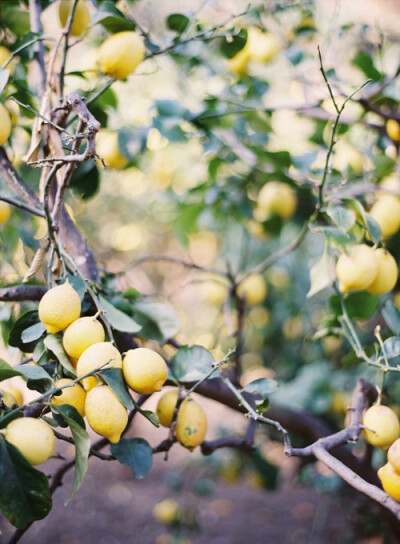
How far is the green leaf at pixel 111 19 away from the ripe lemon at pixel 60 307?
14.0 inches

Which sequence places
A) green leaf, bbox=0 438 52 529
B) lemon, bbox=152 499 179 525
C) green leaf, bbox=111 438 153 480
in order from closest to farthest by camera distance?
green leaf, bbox=0 438 52 529, green leaf, bbox=111 438 153 480, lemon, bbox=152 499 179 525

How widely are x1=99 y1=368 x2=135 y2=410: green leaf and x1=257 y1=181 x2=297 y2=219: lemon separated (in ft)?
2.31

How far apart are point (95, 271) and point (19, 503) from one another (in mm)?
308

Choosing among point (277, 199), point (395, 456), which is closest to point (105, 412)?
point (395, 456)

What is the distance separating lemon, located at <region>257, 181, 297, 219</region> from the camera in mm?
1108

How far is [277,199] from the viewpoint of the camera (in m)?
1.11

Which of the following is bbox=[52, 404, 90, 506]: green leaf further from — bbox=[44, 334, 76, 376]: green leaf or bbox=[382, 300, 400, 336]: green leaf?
bbox=[382, 300, 400, 336]: green leaf

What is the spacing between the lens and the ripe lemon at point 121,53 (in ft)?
2.17

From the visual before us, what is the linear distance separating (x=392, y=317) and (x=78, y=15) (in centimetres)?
59

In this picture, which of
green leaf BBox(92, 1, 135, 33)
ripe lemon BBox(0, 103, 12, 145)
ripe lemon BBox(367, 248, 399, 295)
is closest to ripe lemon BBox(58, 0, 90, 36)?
green leaf BBox(92, 1, 135, 33)

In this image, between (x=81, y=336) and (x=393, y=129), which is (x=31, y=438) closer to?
(x=81, y=336)

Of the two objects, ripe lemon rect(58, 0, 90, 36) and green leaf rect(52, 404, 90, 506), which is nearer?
green leaf rect(52, 404, 90, 506)

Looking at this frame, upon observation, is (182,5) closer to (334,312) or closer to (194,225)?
(194,225)

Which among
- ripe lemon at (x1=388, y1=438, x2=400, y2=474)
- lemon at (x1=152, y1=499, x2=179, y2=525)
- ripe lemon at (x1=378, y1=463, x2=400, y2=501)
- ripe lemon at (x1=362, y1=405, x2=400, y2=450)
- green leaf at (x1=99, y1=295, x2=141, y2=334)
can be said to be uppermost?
green leaf at (x1=99, y1=295, x2=141, y2=334)
